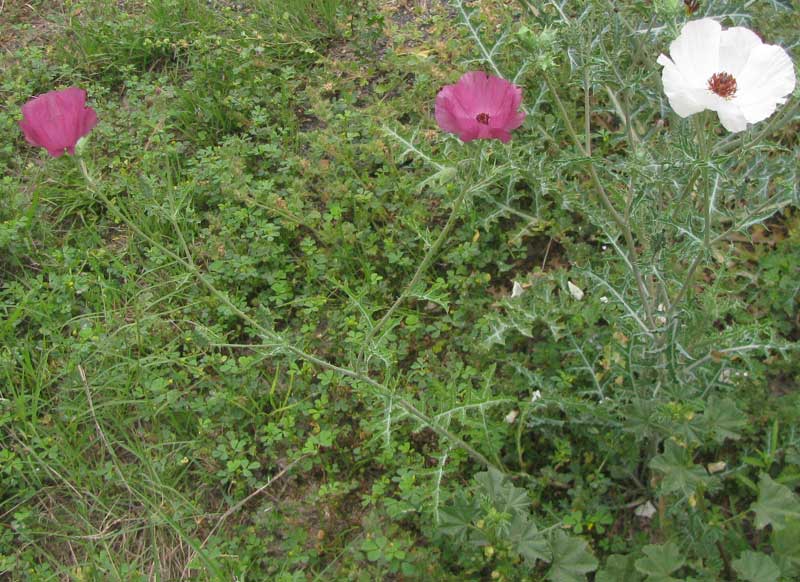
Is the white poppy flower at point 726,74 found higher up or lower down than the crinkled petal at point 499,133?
higher up

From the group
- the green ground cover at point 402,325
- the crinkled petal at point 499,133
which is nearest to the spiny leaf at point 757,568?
the green ground cover at point 402,325

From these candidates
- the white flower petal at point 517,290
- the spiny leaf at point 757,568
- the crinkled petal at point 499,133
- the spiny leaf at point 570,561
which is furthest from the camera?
the white flower petal at point 517,290

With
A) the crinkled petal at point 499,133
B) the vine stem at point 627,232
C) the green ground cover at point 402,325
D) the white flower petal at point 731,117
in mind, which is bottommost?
the green ground cover at point 402,325

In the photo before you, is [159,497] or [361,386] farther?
[159,497]

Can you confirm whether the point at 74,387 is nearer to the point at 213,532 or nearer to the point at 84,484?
the point at 84,484

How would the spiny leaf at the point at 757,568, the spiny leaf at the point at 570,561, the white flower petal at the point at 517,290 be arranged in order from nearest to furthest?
1. the spiny leaf at the point at 757,568
2. the spiny leaf at the point at 570,561
3. the white flower petal at the point at 517,290

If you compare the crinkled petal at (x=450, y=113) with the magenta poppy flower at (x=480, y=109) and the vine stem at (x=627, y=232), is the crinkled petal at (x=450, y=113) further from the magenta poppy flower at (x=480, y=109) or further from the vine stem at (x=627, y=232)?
the vine stem at (x=627, y=232)

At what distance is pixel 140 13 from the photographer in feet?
11.9

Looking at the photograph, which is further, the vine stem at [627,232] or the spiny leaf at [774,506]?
the vine stem at [627,232]

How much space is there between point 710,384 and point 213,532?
4.30 ft

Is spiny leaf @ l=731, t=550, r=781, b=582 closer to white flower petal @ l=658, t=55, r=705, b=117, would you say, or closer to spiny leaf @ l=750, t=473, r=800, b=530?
spiny leaf @ l=750, t=473, r=800, b=530

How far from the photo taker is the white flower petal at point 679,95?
1.23m

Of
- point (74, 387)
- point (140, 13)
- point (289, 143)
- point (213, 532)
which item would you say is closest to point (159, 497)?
point (213, 532)

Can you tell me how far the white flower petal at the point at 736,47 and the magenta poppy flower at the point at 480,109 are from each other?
361 millimetres
